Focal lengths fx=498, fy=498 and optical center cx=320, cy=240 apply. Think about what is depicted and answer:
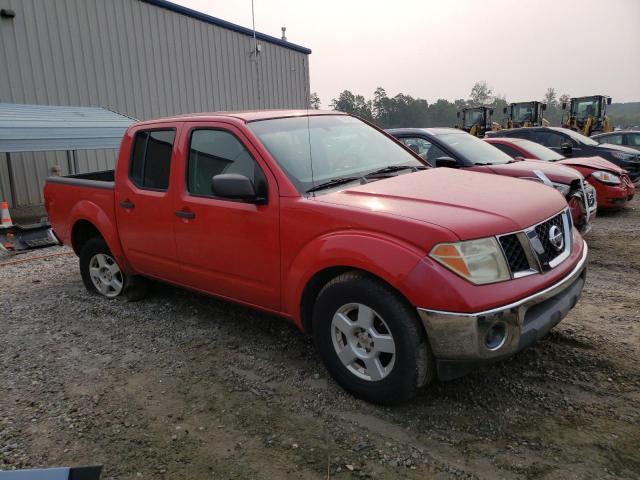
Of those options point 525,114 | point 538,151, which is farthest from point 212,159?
point 525,114

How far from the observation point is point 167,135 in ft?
14.0

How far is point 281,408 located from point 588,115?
88.9 ft

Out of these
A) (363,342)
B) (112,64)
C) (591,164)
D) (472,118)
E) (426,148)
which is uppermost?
(112,64)

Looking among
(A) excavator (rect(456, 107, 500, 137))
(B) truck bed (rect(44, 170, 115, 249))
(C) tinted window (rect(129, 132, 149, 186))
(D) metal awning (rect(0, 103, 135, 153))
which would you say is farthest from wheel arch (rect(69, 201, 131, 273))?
(A) excavator (rect(456, 107, 500, 137))

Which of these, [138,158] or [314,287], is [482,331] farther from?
[138,158]

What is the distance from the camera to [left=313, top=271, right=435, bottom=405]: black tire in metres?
2.71

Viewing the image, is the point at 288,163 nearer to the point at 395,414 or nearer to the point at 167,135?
the point at 167,135

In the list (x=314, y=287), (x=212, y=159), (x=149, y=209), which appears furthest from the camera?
(x=149, y=209)

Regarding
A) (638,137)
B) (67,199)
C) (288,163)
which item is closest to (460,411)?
(288,163)

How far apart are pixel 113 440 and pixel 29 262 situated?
212 inches

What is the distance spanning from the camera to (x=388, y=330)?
279 centimetres

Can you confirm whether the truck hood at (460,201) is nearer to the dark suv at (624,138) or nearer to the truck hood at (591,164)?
the truck hood at (591,164)

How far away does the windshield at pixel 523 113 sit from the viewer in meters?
26.5

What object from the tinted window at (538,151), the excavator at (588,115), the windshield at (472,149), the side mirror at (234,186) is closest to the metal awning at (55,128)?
the windshield at (472,149)
